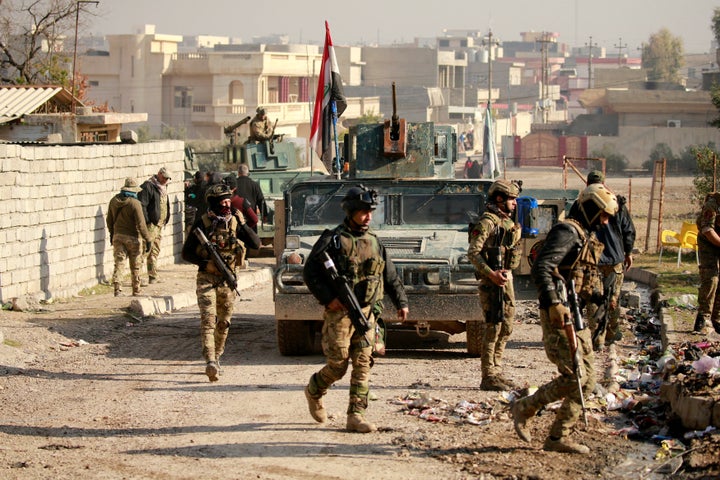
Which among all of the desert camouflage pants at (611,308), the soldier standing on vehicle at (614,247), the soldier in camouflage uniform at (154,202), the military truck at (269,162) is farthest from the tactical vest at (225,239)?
the military truck at (269,162)

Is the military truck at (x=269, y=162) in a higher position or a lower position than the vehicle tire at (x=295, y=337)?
higher

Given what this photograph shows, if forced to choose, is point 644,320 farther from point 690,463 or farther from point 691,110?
point 691,110

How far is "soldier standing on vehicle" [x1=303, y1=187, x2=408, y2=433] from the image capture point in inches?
305

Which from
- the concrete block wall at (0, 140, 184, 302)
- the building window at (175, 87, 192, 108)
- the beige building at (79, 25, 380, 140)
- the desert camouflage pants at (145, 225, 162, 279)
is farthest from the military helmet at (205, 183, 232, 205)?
the building window at (175, 87, 192, 108)

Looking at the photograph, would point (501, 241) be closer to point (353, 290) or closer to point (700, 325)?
point (353, 290)

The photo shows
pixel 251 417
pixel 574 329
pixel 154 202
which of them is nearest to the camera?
pixel 574 329

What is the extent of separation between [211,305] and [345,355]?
2520 millimetres

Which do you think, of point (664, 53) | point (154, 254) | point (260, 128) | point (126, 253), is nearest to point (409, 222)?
point (126, 253)

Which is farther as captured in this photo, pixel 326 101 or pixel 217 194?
pixel 326 101

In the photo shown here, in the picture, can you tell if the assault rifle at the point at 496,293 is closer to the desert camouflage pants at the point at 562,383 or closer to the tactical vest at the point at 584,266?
the tactical vest at the point at 584,266

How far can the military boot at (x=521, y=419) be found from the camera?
7.37 m

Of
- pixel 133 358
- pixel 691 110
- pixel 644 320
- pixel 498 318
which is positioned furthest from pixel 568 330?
pixel 691 110

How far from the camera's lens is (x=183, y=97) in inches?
2869

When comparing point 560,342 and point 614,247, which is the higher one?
point 614,247
